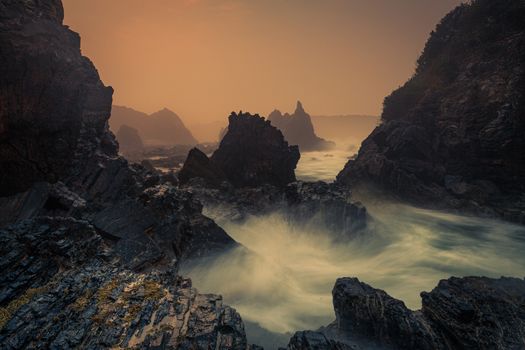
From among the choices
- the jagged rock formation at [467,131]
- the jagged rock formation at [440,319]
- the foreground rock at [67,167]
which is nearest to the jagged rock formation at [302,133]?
the jagged rock formation at [467,131]

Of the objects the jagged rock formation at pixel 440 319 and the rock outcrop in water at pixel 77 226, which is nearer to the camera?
the rock outcrop in water at pixel 77 226

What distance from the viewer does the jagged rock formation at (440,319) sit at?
9.41 meters

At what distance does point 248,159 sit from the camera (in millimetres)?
41531

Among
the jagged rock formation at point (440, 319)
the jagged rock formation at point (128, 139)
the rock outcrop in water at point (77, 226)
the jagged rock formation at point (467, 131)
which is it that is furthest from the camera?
the jagged rock formation at point (128, 139)

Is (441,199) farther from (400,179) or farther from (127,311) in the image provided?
(127,311)

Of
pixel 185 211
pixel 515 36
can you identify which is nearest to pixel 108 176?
pixel 185 211

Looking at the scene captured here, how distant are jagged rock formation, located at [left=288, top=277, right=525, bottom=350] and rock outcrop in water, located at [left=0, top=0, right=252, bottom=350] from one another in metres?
4.31

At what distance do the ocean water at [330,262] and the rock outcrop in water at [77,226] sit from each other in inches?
131

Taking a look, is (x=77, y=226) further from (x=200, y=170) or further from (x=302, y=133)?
(x=302, y=133)

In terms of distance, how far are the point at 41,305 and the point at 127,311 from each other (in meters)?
2.29

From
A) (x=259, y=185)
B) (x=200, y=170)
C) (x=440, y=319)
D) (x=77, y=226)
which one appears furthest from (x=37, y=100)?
(x=259, y=185)

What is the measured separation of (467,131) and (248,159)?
2618cm

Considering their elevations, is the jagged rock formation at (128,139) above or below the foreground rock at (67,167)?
below

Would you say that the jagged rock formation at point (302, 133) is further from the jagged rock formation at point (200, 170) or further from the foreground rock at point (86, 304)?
the foreground rock at point (86, 304)
